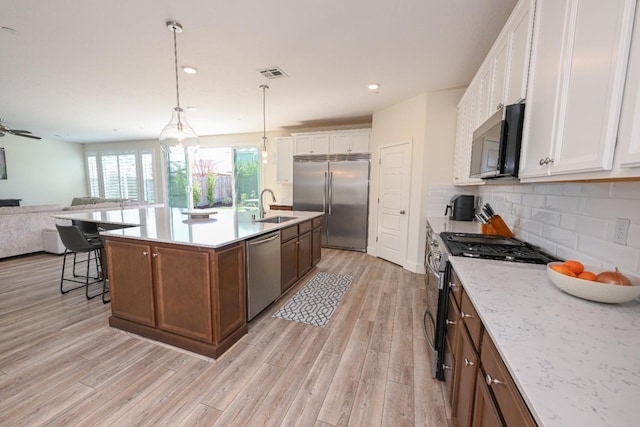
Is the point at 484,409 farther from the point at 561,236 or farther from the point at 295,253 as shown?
the point at 295,253

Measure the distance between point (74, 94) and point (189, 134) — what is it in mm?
2650

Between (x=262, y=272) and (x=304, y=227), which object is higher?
(x=304, y=227)

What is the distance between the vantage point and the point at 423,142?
372 cm

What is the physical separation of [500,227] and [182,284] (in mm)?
2579

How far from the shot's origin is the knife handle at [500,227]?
2131 mm

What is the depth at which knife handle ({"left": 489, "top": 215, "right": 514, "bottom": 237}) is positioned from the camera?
213 centimetres

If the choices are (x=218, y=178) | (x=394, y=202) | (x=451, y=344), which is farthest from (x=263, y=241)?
(x=218, y=178)

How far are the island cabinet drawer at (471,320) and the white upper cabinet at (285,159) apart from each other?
15.8 ft

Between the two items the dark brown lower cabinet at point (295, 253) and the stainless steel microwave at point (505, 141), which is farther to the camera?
the dark brown lower cabinet at point (295, 253)

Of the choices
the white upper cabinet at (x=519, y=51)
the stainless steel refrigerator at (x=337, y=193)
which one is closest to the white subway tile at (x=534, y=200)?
the white upper cabinet at (x=519, y=51)

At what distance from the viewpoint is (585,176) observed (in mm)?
962

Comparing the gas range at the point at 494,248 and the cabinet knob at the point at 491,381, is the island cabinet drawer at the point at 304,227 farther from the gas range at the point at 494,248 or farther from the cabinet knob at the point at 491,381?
the cabinet knob at the point at 491,381

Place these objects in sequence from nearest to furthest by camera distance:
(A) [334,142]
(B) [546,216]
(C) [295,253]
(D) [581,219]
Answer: (D) [581,219] < (B) [546,216] < (C) [295,253] < (A) [334,142]

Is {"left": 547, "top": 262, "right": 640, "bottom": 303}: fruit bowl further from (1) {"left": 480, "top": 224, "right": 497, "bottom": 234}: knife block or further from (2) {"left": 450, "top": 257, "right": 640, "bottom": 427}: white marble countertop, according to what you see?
(1) {"left": 480, "top": 224, "right": 497, "bottom": 234}: knife block
